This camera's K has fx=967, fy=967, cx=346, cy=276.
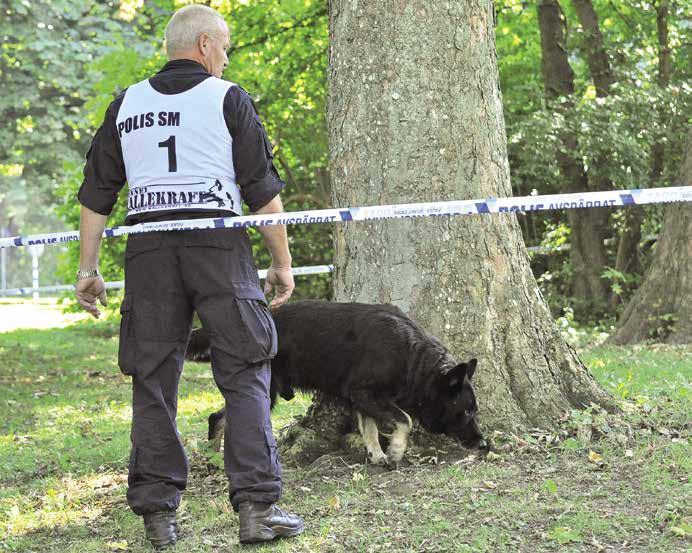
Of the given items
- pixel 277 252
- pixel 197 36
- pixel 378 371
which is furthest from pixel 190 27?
pixel 378 371

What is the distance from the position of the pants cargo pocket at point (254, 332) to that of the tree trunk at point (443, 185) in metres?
1.72

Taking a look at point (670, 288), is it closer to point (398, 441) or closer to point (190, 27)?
point (398, 441)

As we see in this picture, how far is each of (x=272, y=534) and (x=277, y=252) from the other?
1.27 metres

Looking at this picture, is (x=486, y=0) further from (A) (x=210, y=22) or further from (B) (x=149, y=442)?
(B) (x=149, y=442)

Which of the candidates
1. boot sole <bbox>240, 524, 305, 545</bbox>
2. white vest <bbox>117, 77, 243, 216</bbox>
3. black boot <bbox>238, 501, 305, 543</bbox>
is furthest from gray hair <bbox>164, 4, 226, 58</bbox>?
boot sole <bbox>240, 524, 305, 545</bbox>

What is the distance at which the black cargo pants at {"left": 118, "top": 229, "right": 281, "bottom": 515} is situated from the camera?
14.2ft

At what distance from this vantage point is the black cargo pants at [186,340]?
170 inches

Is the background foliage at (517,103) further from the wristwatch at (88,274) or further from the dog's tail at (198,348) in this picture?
the wristwatch at (88,274)

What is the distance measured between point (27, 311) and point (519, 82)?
17012 millimetres

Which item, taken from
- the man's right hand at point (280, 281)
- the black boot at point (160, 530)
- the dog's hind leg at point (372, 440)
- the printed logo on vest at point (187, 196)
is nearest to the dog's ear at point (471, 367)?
the dog's hind leg at point (372, 440)

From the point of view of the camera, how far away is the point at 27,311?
27.6 meters

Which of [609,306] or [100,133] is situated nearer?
[100,133]

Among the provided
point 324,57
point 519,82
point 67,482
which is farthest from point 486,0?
point 519,82

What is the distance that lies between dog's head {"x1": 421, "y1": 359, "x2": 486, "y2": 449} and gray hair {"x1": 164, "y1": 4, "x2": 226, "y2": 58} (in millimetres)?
2402
